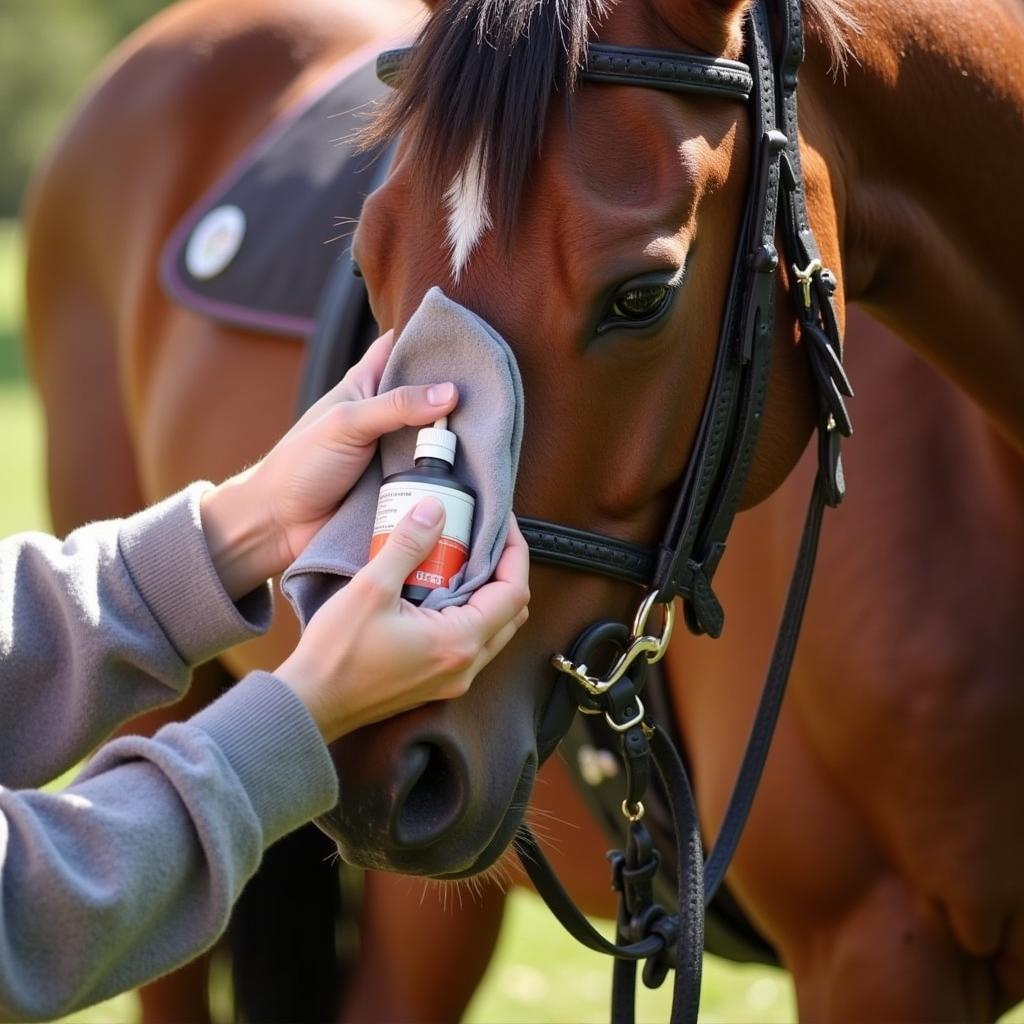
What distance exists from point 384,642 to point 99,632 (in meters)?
0.45

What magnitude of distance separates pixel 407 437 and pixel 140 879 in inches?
19.9

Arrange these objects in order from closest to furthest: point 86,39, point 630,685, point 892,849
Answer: point 630,685 → point 892,849 → point 86,39

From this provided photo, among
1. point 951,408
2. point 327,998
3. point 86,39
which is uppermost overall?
point 951,408

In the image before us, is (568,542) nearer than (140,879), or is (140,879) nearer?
(140,879)

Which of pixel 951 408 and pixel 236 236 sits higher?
pixel 951 408

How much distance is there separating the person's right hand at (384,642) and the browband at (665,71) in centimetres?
52

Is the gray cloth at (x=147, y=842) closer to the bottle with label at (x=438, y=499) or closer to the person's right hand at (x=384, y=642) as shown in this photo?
the person's right hand at (x=384, y=642)

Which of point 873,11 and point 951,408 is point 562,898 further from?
point 873,11

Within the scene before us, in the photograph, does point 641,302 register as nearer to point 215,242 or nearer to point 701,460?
point 701,460

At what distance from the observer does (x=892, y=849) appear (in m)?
2.08

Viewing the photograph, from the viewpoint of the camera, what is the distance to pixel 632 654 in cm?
157

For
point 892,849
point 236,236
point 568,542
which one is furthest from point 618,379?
point 236,236

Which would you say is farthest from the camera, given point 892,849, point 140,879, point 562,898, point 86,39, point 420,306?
point 86,39

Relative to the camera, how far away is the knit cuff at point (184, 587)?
164cm
